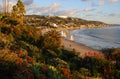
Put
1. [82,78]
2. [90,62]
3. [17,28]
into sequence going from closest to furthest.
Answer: [82,78] → [90,62] → [17,28]

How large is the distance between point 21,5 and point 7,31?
4358 cm

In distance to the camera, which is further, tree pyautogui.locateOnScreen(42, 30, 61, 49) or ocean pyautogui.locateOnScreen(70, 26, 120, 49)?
ocean pyautogui.locateOnScreen(70, 26, 120, 49)

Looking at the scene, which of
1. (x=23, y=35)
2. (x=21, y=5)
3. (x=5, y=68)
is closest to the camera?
(x=5, y=68)

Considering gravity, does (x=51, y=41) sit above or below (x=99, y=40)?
above

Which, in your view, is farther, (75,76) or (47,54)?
(47,54)

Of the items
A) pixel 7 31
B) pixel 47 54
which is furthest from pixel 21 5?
pixel 47 54

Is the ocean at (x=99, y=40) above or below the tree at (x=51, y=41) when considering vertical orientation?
below

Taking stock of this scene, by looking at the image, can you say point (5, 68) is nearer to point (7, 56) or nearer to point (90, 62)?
point (7, 56)

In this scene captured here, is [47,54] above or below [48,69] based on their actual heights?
below

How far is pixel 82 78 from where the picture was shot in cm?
1070

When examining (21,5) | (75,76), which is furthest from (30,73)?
→ (21,5)

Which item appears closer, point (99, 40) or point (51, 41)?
point (51, 41)

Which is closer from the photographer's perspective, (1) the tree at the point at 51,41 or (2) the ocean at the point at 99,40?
(1) the tree at the point at 51,41

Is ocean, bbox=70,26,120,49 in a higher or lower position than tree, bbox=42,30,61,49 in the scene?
lower
